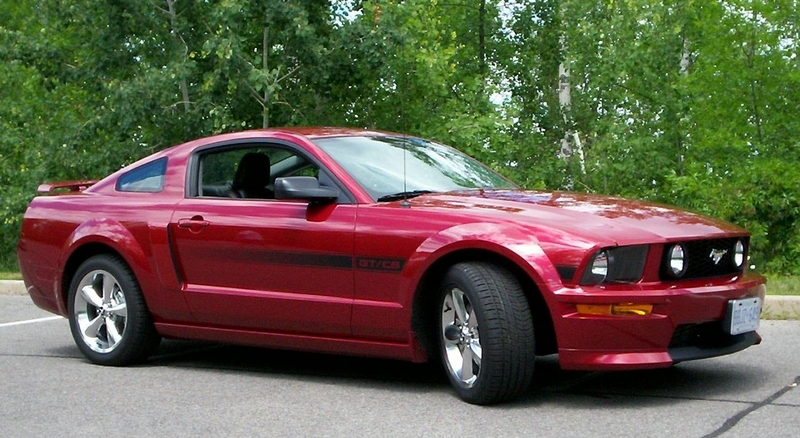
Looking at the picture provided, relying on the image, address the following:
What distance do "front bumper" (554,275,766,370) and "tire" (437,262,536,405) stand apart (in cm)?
19

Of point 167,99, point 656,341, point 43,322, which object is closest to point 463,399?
point 656,341

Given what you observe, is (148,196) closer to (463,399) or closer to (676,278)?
(463,399)

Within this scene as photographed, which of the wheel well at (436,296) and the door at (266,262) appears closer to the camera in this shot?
the wheel well at (436,296)

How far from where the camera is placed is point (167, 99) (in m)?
19.3

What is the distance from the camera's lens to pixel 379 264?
6477mm

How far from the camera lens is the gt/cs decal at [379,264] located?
6.40m

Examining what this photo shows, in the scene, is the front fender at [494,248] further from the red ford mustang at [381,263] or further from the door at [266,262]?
the door at [266,262]

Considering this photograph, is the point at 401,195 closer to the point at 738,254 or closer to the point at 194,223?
the point at 194,223

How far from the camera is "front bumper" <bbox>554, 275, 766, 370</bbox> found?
577 cm

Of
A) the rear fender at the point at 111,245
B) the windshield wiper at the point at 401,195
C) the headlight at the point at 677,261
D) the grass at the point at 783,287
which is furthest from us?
the grass at the point at 783,287

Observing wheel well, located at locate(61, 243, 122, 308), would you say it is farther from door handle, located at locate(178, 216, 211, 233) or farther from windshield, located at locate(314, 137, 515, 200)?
windshield, located at locate(314, 137, 515, 200)

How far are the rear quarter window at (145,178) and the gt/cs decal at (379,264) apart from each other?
1800 millimetres

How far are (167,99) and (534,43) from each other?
47.3 feet

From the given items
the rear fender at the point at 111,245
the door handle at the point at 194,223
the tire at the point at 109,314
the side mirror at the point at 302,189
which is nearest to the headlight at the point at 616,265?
the side mirror at the point at 302,189
